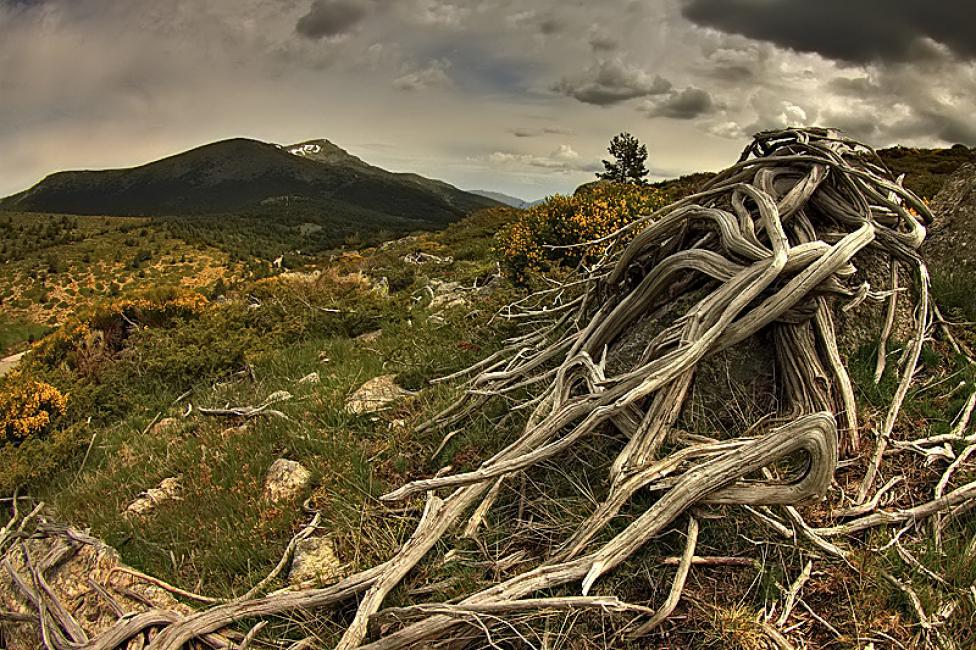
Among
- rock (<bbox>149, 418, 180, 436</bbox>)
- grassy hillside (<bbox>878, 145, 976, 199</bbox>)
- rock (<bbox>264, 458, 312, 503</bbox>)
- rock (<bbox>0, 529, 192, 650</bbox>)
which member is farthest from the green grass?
grassy hillside (<bbox>878, 145, 976, 199</bbox>)

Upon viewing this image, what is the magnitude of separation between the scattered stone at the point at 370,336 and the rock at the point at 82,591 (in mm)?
4405

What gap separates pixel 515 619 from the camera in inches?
79.7

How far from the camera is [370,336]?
8.09 meters

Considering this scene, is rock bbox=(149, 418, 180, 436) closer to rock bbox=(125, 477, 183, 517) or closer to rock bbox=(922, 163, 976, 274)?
rock bbox=(125, 477, 183, 517)

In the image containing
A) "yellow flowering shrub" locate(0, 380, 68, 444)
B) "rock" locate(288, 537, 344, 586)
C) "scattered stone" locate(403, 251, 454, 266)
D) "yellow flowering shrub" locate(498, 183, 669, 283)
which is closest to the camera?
"rock" locate(288, 537, 344, 586)

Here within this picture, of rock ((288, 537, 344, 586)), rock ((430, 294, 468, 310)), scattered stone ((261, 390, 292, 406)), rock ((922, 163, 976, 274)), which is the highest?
rock ((922, 163, 976, 274))

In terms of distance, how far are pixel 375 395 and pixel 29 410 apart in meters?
5.63

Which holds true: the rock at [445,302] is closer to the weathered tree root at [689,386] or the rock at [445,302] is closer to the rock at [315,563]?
the weathered tree root at [689,386]

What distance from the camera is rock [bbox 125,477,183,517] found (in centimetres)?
396

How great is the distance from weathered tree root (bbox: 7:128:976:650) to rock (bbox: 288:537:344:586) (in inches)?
9.2

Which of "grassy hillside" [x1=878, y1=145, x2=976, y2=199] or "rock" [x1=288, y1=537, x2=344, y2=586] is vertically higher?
"grassy hillside" [x1=878, y1=145, x2=976, y2=199]

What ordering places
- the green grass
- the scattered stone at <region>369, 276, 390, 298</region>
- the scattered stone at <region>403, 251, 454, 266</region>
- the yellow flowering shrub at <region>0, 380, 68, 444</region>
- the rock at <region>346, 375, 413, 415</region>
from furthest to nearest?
the green grass < the scattered stone at <region>403, 251, 454, 266</region> < the scattered stone at <region>369, 276, 390, 298</region> < the yellow flowering shrub at <region>0, 380, 68, 444</region> < the rock at <region>346, 375, 413, 415</region>

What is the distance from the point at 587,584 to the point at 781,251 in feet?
5.76

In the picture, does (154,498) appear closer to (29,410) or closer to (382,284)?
(29,410)
